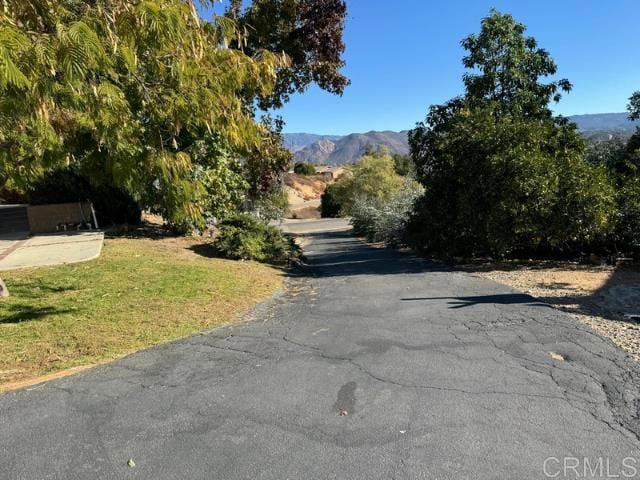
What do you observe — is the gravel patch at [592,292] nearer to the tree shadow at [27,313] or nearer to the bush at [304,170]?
the tree shadow at [27,313]

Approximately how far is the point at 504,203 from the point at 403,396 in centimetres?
798

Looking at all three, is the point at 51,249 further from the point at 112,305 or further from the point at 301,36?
the point at 301,36

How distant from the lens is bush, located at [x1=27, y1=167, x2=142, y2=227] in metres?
17.4

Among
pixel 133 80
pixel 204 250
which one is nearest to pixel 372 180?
pixel 204 250

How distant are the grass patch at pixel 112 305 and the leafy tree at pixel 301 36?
7.36 meters

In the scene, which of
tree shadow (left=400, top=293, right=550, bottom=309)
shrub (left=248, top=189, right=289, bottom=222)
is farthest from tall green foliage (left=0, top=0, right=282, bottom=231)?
shrub (left=248, top=189, right=289, bottom=222)

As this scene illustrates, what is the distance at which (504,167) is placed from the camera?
1092 cm

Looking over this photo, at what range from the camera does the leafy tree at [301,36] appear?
14.7 meters

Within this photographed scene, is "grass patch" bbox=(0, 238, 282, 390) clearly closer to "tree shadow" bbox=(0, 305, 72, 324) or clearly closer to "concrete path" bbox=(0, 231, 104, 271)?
"tree shadow" bbox=(0, 305, 72, 324)

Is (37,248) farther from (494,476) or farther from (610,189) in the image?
(610,189)

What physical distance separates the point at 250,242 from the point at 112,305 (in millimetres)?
5887

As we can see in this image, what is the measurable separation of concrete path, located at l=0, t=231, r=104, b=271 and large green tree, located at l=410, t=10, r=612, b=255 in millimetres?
8871

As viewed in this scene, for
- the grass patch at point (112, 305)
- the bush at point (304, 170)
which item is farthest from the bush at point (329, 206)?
the grass patch at point (112, 305)

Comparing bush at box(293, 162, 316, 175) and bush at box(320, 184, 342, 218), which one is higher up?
bush at box(293, 162, 316, 175)
